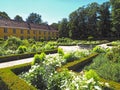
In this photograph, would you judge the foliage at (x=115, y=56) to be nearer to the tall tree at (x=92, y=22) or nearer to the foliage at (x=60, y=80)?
the foliage at (x=60, y=80)

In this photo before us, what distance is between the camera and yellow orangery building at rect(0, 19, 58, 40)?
4588 cm

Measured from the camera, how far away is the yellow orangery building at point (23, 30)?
45.9 metres

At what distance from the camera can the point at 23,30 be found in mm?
51219

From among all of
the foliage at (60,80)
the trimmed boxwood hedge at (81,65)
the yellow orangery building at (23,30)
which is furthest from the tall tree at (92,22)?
the foliage at (60,80)

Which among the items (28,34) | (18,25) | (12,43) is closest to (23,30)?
(18,25)

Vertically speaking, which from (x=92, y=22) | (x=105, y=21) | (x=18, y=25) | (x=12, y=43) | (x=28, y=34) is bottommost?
(x=12, y=43)

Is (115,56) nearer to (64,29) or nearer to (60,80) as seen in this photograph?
(60,80)

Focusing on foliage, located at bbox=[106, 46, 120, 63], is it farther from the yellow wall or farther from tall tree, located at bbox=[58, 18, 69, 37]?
tall tree, located at bbox=[58, 18, 69, 37]

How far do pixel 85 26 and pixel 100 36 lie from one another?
17.1ft

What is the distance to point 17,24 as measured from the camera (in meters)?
50.0

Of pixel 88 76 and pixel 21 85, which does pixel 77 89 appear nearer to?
pixel 88 76

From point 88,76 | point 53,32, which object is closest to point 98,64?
point 88,76

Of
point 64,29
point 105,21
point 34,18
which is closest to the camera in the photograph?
point 105,21

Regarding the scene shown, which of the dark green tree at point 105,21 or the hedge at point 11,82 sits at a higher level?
the dark green tree at point 105,21
